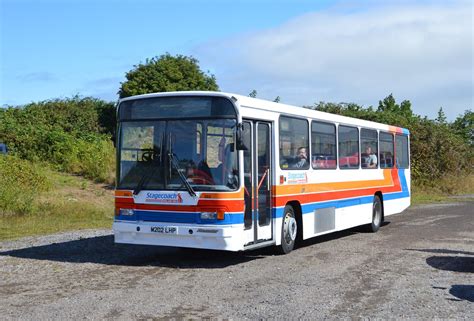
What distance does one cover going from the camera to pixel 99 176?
29.7 meters

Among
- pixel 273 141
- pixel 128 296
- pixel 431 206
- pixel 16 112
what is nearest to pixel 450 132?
pixel 431 206

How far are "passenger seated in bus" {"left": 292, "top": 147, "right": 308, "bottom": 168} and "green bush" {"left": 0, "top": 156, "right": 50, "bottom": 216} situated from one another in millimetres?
10900

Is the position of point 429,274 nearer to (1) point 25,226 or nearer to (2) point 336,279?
(2) point 336,279

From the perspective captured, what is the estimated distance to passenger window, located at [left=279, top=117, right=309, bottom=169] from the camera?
1362 centimetres

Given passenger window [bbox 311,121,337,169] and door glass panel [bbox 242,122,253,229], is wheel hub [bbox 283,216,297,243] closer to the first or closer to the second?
door glass panel [bbox 242,122,253,229]

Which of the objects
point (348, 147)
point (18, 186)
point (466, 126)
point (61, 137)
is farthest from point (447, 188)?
point (18, 186)

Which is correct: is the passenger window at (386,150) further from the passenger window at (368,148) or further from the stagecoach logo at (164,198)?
the stagecoach logo at (164,198)

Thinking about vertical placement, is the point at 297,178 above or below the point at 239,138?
below

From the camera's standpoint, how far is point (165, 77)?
1698 inches

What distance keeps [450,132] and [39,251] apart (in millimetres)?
32435

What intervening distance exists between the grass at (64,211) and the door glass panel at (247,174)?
784 cm

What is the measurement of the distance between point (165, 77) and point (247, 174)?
31649 millimetres

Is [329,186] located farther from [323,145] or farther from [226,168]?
[226,168]

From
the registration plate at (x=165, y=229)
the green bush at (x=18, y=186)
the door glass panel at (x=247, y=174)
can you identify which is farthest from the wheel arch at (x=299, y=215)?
the green bush at (x=18, y=186)
